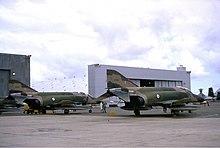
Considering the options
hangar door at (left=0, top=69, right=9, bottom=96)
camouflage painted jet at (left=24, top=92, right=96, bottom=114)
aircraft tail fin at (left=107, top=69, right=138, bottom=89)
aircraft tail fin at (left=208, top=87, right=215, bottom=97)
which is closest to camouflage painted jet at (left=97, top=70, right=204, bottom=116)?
aircraft tail fin at (left=107, top=69, right=138, bottom=89)

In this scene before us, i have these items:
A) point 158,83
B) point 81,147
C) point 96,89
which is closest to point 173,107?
point 81,147

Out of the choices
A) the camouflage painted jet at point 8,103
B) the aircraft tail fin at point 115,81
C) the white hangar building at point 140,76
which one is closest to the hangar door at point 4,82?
the camouflage painted jet at point 8,103

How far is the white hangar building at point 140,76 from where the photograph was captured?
77.6 meters

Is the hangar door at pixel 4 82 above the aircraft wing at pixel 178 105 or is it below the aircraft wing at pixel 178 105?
above

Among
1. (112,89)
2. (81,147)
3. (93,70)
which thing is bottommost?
(81,147)

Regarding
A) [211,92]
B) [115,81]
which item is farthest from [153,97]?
[211,92]

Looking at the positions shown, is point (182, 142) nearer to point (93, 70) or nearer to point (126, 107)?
point (126, 107)

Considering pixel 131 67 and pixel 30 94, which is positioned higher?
pixel 131 67

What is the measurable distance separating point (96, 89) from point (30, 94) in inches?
1342

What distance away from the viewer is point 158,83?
91.0 m

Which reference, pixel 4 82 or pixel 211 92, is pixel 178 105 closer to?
pixel 4 82

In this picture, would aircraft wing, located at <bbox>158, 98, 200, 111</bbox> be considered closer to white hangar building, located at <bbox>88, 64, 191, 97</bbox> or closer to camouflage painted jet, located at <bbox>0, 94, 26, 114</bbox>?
camouflage painted jet, located at <bbox>0, 94, 26, 114</bbox>

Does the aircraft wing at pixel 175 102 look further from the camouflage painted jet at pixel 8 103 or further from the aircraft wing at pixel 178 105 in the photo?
the camouflage painted jet at pixel 8 103

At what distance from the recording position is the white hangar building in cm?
7762
